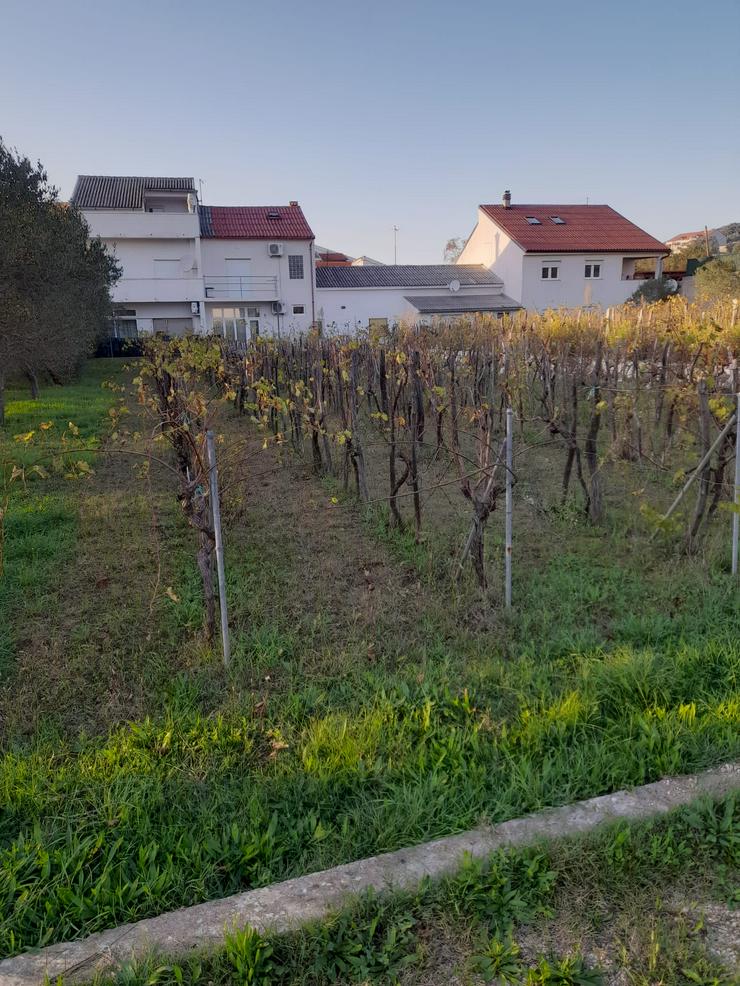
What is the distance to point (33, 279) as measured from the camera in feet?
36.7

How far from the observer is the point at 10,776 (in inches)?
104

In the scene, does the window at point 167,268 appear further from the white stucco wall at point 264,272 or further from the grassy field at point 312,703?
the grassy field at point 312,703

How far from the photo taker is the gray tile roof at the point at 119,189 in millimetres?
31156

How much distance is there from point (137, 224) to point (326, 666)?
104 feet

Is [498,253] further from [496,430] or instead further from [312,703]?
[312,703]

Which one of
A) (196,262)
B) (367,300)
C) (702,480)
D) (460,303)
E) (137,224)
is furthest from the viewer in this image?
(367,300)

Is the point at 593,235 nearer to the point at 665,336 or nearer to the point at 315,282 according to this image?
the point at 315,282

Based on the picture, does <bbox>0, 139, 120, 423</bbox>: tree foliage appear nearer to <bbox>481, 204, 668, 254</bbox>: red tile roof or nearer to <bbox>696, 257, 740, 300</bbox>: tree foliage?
<bbox>696, 257, 740, 300</bbox>: tree foliage

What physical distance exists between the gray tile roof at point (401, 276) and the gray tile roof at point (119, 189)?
822cm

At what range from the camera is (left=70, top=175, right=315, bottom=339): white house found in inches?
1219

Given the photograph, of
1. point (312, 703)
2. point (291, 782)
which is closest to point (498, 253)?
point (312, 703)

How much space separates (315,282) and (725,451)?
30339 millimetres

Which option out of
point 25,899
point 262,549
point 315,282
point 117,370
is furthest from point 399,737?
point 315,282

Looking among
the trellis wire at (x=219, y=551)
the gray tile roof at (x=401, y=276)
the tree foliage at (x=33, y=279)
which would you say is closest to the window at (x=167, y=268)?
the gray tile roof at (x=401, y=276)
